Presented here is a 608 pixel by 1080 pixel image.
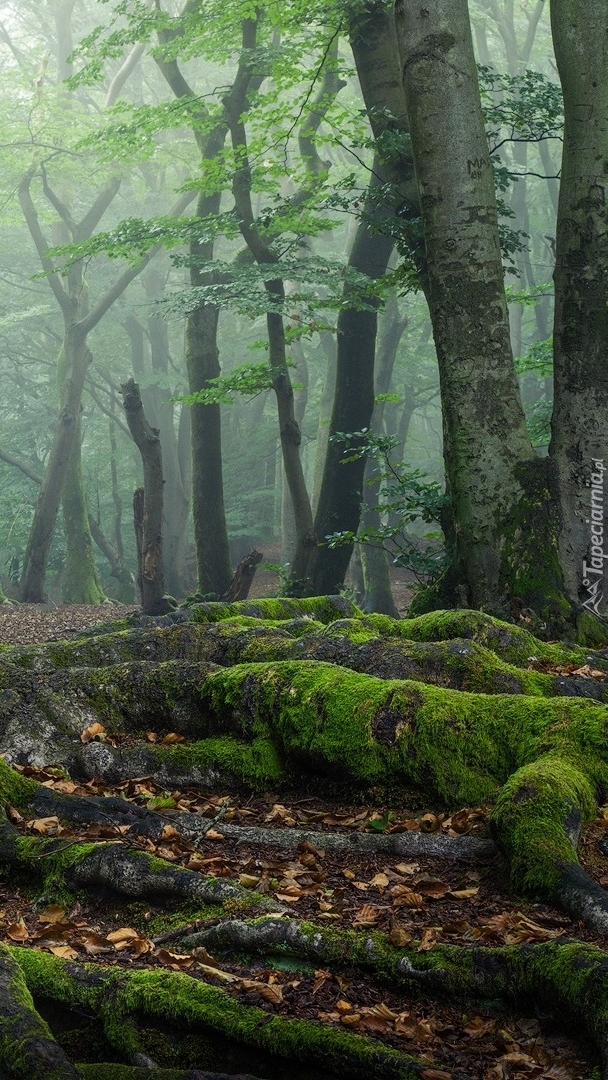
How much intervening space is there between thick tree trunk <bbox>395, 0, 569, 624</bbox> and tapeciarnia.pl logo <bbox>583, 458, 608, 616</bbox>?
13.6 inches

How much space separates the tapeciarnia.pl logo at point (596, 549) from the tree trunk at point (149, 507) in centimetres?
876

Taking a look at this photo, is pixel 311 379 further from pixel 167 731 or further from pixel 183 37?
pixel 167 731

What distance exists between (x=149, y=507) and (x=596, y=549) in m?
9.14

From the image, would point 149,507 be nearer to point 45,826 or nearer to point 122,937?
point 45,826

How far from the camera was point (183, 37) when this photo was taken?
1603 centimetres

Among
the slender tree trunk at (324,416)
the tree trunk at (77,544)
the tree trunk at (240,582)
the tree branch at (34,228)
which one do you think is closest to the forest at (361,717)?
the tree trunk at (240,582)

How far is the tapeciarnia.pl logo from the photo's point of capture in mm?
7605

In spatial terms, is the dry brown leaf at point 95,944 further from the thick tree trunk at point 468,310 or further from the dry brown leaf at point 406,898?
the thick tree trunk at point 468,310

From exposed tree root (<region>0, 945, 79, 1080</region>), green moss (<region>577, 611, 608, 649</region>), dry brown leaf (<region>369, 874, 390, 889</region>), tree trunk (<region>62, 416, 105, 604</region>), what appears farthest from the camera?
tree trunk (<region>62, 416, 105, 604</region>)

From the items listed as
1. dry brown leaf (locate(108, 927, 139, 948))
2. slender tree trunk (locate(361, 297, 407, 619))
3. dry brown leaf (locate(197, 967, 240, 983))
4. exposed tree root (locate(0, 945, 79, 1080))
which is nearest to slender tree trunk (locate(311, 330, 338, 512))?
slender tree trunk (locate(361, 297, 407, 619))

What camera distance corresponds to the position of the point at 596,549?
768cm

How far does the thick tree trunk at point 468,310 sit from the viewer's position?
25.7 feet

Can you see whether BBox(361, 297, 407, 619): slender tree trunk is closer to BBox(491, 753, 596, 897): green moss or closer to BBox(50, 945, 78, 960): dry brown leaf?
BBox(491, 753, 596, 897): green moss

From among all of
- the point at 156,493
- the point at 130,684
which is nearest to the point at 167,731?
the point at 130,684
